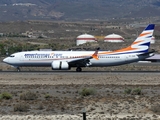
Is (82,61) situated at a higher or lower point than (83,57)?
lower

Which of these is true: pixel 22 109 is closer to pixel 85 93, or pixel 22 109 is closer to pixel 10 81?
pixel 85 93

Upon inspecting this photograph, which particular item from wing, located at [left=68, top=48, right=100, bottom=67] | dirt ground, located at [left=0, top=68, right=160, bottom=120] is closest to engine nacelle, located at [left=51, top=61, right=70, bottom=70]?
wing, located at [left=68, top=48, right=100, bottom=67]

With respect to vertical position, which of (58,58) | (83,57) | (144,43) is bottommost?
(58,58)

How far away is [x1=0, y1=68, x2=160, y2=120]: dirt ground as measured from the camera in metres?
31.5

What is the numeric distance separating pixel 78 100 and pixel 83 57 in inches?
1259

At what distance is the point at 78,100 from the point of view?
37188mm

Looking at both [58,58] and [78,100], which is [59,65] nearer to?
[58,58]

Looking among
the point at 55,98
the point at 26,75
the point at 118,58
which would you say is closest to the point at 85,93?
the point at 55,98

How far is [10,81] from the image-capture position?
5381 centimetres

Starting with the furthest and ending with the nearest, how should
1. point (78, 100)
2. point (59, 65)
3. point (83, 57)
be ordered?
point (83, 57)
point (59, 65)
point (78, 100)

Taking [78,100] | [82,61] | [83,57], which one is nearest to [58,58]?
[82,61]

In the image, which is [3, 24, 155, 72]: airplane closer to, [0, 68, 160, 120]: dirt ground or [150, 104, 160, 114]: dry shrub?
[0, 68, 160, 120]: dirt ground

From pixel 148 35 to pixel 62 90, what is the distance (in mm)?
28624

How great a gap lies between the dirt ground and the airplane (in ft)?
44.2
